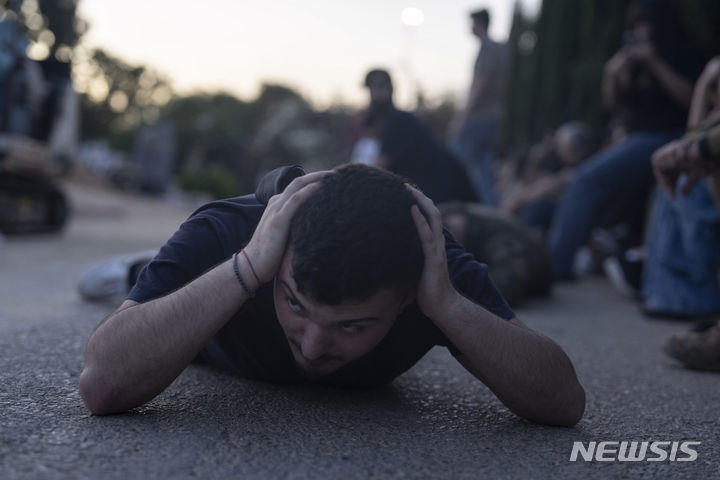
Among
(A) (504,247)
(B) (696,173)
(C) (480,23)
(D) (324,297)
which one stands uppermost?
(C) (480,23)

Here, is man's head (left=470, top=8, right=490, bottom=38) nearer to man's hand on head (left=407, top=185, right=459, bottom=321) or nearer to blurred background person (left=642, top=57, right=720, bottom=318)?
blurred background person (left=642, top=57, right=720, bottom=318)

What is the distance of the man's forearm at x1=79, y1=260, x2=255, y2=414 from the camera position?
5.65 feet

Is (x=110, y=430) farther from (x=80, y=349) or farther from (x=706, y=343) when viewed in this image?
(x=706, y=343)

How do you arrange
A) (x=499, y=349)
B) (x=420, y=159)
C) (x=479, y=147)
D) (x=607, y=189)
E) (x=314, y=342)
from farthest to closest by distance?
(x=479, y=147) → (x=420, y=159) → (x=607, y=189) → (x=499, y=349) → (x=314, y=342)

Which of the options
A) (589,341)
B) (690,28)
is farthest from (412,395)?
(690,28)

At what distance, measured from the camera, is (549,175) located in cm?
825

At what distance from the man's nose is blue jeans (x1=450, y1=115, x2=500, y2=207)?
21.1ft

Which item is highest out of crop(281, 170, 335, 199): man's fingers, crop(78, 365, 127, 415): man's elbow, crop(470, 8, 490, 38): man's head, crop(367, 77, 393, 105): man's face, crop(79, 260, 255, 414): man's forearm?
crop(470, 8, 490, 38): man's head

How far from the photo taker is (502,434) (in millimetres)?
1863

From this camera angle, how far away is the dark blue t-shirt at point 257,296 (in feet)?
5.97

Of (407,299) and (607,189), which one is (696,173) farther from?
(607,189)

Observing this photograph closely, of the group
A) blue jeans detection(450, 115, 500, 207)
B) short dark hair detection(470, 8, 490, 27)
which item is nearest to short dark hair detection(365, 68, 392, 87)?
short dark hair detection(470, 8, 490, 27)

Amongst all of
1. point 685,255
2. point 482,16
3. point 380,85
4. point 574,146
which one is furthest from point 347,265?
point 482,16

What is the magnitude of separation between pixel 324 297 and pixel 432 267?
0.29 meters
